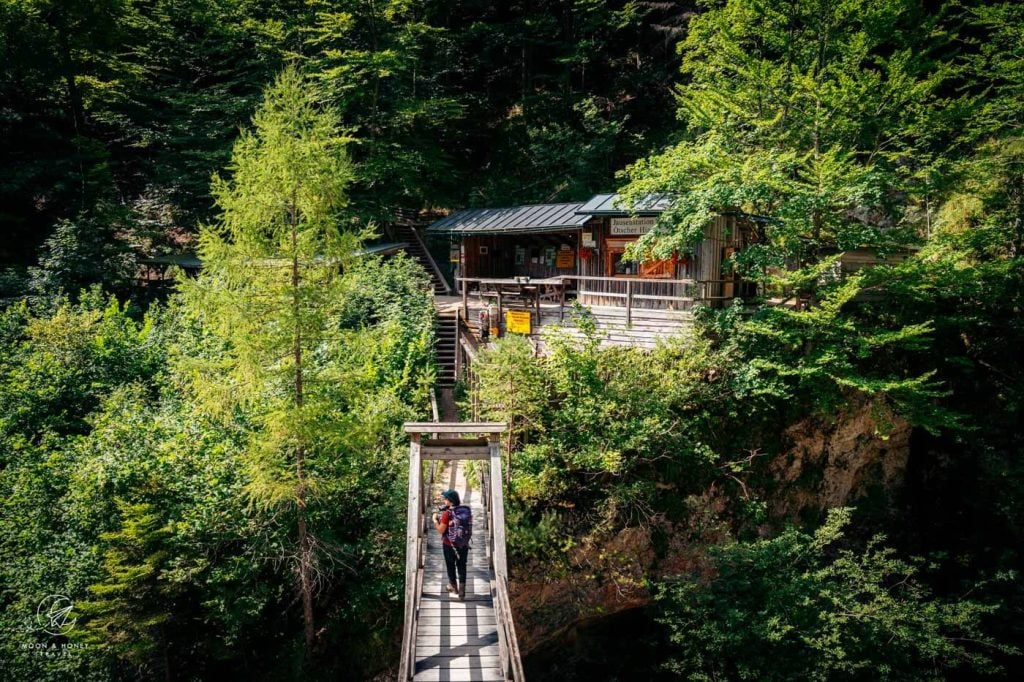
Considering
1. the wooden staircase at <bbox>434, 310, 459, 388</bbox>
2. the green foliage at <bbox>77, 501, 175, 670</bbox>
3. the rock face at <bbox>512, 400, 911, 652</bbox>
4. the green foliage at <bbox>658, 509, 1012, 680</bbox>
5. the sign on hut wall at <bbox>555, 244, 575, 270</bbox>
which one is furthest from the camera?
the sign on hut wall at <bbox>555, 244, 575, 270</bbox>

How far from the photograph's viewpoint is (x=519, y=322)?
16.8 m

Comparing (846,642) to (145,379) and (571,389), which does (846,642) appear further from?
(145,379)

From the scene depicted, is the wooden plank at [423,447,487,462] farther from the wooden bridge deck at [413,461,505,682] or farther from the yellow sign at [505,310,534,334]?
the yellow sign at [505,310,534,334]

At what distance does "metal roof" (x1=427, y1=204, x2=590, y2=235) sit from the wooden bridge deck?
1037cm

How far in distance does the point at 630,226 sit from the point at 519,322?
3969 mm

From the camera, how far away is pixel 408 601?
8.33 metres

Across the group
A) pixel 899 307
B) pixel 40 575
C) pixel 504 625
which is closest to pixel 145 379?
pixel 40 575

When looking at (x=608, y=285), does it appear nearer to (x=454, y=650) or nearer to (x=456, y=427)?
(x=456, y=427)

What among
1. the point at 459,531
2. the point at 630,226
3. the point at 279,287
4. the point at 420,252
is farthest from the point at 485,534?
the point at 420,252

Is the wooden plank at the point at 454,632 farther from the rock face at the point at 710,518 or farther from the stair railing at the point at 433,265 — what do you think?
the stair railing at the point at 433,265

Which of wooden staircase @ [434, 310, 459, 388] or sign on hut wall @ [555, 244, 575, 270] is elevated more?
sign on hut wall @ [555, 244, 575, 270]

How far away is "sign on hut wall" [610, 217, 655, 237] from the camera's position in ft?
54.1

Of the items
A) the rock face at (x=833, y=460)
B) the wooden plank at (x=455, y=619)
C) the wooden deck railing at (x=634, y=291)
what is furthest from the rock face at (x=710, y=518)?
the wooden deck railing at (x=634, y=291)

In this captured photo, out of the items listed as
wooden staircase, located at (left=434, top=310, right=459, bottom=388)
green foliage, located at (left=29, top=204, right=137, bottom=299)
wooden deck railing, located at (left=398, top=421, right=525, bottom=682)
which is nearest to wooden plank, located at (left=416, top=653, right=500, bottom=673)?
wooden deck railing, located at (left=398, top=421, right=525, bottom=682)
